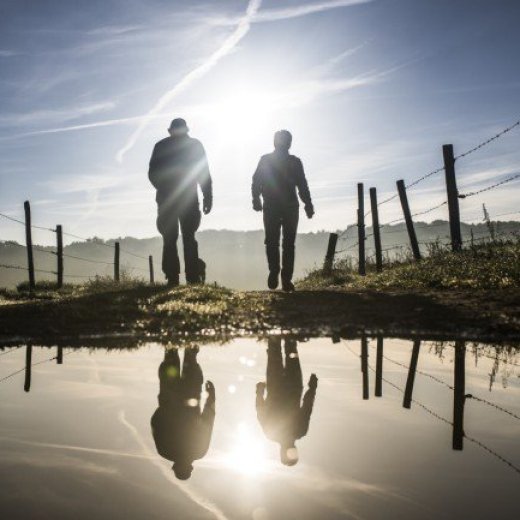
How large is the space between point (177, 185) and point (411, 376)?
6.18 metres

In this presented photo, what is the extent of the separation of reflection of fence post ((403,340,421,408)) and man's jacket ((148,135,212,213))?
209 inches

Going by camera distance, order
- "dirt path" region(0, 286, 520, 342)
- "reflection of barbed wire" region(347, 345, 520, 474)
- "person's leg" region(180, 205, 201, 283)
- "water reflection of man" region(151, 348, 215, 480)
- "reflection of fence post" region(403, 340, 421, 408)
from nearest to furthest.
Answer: "reflection of barbed wire" region(347, 345, 520, 474) → "water reflection of man" region(151, 348, 215, 480) → "reflection of fence post" region(403, 340, 421, 408) → "dirt path" region(0, 286, 520, 342) → "person's leg" region(180, 205, 201, 283)

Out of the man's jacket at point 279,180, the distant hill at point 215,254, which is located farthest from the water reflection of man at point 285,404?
the distant hill at point 215,254

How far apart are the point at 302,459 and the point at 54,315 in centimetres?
453

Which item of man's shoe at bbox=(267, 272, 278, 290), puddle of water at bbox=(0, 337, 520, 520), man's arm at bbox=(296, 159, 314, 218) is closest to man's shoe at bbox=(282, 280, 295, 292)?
man's shoe at bbox=(267, 272, 278, 290)

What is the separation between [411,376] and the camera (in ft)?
10.5

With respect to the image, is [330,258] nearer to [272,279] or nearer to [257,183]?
[272,279]

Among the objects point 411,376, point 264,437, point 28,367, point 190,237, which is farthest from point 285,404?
point 190,237

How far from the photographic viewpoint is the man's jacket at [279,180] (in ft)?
28.5

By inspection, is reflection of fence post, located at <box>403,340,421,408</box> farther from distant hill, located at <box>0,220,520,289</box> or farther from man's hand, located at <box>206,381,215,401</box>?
distant hill, located at <box>0,220,520,289</box>

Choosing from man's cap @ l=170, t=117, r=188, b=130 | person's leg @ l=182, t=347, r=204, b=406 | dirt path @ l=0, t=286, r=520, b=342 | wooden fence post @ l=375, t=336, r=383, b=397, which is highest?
man's cap @ l=170, t=117, r=188, b=130

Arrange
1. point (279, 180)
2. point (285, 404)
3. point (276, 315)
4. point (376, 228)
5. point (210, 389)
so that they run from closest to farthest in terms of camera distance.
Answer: point (285, 404) < point (210, 389) < point (276, 315) < point (279, 180) < point (376, 228)

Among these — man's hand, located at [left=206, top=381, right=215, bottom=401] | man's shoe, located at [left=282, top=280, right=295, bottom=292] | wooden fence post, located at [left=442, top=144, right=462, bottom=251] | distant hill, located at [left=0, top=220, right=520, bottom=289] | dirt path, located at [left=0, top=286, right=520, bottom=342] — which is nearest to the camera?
man's hand, located at [left=206, top=381, right=215, bottom=401]

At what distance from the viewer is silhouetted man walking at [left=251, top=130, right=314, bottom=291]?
8.70 m
